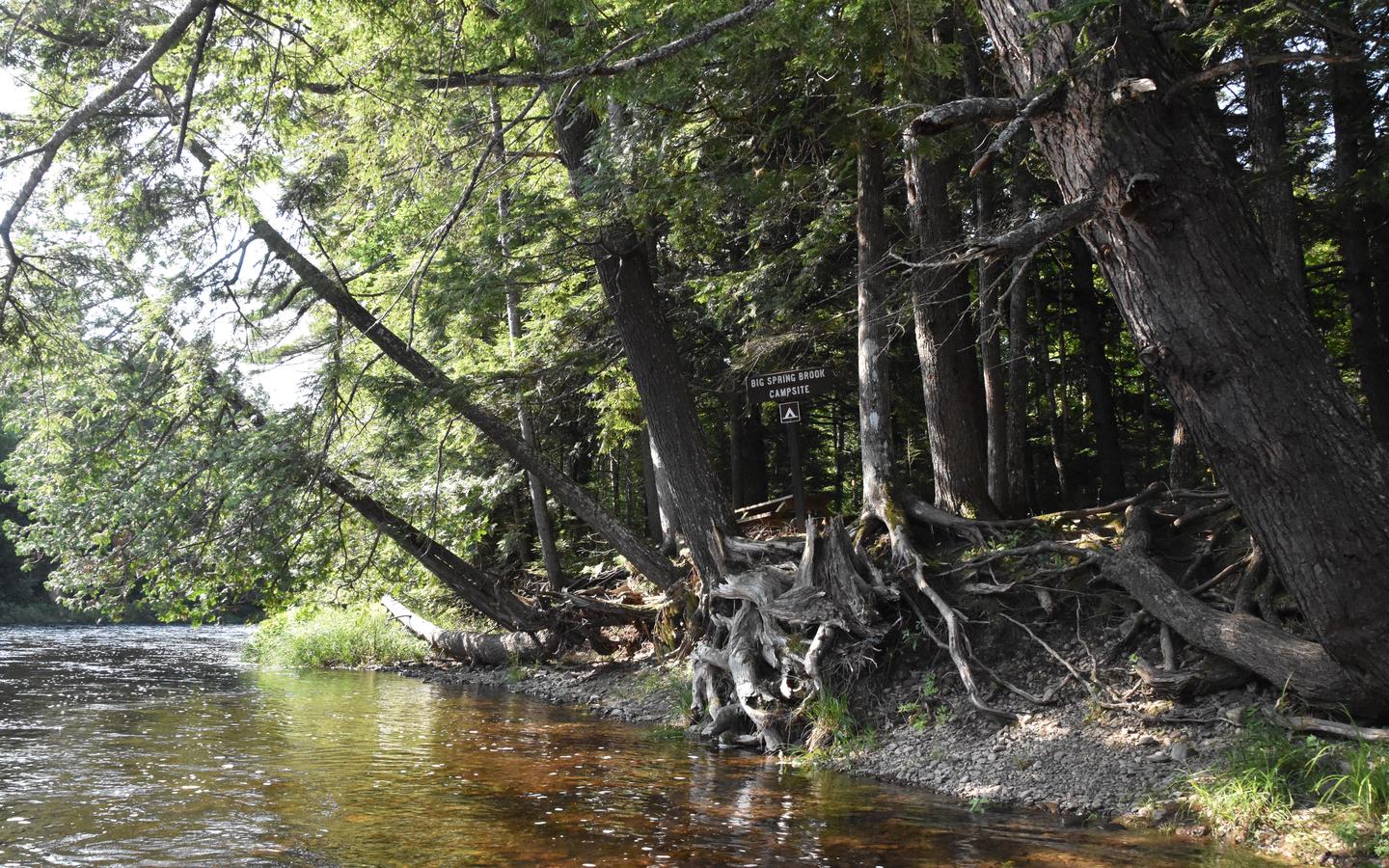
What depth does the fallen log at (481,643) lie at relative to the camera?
558 inches

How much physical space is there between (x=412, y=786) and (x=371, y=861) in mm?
1859

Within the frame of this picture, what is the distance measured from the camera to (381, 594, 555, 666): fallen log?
14164mm

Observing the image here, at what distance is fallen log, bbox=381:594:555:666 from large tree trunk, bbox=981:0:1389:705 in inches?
425

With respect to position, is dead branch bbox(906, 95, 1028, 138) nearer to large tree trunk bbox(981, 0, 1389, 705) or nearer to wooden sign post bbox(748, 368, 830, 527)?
large tree trunk bbox(981, 0, 1389, 705)

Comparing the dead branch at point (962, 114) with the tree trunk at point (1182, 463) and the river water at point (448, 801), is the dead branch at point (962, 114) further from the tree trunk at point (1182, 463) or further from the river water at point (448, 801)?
the tree trunk at point (1182, 463)

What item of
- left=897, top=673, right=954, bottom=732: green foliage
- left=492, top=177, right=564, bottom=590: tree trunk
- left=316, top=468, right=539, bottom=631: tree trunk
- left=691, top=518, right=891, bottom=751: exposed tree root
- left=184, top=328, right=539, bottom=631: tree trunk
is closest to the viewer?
left=897, top=673, right=954, bottom=732: green foliage

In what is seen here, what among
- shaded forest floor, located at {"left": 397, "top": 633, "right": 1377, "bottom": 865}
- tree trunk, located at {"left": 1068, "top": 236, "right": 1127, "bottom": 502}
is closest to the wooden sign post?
shaded forest floor, located at {"left": 397, "top": 633, "right": 1377, "bottom": 865}

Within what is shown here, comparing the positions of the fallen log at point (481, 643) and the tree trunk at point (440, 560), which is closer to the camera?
the tree trunk at point (440, 560)

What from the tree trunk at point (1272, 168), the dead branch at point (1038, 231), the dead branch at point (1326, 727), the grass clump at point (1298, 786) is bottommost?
the grass clump at point (1298, 786)

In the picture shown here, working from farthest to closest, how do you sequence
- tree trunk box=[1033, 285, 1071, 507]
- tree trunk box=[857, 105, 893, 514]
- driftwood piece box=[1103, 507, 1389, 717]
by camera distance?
tree trunk box=[1033, 285, 1071, 507] < tree trunk box=[857, 105, 893, 514] < driftwood piece box=[1103, 507, 1389, 717]

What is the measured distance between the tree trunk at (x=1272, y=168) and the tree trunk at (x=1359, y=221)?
759 mm

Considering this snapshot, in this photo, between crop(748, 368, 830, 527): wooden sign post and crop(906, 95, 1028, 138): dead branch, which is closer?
crop(906, 95, 1028, 138): dead branch

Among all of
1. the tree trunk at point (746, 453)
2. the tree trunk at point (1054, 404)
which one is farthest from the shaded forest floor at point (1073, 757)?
the tree trunk at point (746, 453)

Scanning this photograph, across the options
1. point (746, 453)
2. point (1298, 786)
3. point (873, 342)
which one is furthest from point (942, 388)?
point (746, 453)
